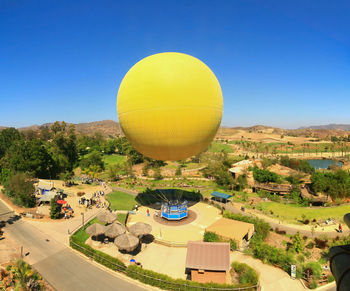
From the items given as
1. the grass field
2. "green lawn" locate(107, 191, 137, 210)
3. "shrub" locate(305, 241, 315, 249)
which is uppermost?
"green lawn" locate(107, 191, 137, 210)

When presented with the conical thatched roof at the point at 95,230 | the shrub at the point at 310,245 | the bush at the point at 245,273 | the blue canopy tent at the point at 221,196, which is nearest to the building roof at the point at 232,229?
the bush at the point at 245,273

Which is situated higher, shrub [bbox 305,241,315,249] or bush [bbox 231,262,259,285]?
bush [bbox 231,262,259,285]

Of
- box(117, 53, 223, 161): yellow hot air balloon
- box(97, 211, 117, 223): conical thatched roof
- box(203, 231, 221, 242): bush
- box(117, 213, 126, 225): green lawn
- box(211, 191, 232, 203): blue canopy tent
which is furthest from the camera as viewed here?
box(211, 191, 232, 203): blue canopy tent

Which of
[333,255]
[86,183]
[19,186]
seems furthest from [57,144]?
[333,255]

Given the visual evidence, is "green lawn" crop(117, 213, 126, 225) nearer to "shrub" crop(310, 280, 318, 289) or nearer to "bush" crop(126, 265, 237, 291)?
"bush" crop(126, 265, 237, 291)

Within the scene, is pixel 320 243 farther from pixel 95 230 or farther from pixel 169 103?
pixel 95 230

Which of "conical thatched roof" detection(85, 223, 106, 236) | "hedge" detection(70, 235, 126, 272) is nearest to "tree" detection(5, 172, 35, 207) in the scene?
"hedge" detection(70, 235, 126, 272)

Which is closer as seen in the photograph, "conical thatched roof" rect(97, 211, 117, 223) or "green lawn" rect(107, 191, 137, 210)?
"conical thatched roof" rect(97, 211, 117, 223)
